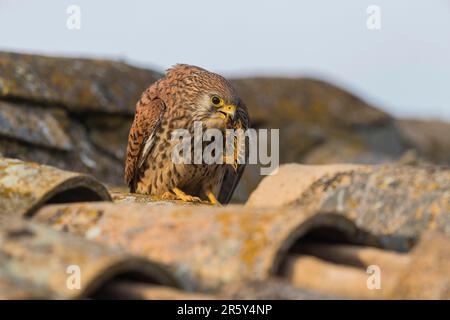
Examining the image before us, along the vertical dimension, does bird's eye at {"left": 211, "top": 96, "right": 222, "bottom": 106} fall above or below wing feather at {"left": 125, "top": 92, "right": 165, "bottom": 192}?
above

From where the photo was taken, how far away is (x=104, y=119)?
11.6 metres

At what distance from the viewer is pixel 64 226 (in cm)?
391

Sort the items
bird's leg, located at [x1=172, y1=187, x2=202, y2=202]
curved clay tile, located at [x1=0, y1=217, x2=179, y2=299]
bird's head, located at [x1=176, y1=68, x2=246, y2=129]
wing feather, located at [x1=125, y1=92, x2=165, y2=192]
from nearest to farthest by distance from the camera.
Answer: curved clay tile, located at [x1=0, y1=217, x2=179, y2=299] → bird's leg, located at [x1=172, y1=187, x2=202, y2=202] → bird's head, located at [x1=176, y1=68, x2=246, y2=129] → wing feather, located at [x1=125, y1=92, x2=165, y2=192]

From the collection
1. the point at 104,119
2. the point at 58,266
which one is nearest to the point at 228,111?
the point at 58,266

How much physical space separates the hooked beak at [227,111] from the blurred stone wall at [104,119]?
3153mm

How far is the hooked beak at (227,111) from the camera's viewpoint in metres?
7.06

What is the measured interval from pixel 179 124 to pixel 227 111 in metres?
0.43

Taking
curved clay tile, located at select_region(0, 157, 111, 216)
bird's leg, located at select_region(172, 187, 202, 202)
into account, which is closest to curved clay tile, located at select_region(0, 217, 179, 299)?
curved clay tile, located at select_region(0, 157, 111, 216)

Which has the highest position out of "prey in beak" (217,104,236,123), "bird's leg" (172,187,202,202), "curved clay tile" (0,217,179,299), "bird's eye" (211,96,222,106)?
"bird's eye" (211,96,222,106)

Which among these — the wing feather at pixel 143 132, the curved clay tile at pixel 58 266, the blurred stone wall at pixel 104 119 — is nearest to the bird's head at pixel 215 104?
the wing feather at pixel 143 132

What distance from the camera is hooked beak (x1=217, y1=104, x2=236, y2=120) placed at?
7.06m

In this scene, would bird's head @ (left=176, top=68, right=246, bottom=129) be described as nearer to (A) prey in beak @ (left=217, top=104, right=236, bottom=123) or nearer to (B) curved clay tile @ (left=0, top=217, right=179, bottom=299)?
(A) prey in beak @ (left=217, top=104, right=236, bottom=123)
